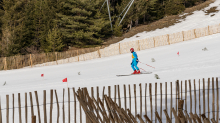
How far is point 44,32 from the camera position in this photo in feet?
117

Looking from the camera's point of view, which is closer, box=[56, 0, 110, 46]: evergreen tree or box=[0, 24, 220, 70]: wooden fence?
box=[0, 24, 220, 70]: wooden fence

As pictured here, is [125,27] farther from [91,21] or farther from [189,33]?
[189,33]

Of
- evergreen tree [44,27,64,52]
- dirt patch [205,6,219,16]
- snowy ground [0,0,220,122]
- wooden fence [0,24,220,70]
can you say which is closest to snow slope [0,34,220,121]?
snowy ground [0,0,220,122]

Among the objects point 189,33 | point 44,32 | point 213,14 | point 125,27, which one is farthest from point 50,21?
point 213,14

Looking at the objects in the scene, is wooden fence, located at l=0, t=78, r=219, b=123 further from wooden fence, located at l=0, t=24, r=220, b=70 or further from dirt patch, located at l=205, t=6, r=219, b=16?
dirt patch, located at l=205, t=6, r=219, b=16

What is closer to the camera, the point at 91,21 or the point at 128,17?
the point at 91,21

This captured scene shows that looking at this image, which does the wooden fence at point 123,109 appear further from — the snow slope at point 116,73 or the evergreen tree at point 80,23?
the evergreen tree at point 80,23

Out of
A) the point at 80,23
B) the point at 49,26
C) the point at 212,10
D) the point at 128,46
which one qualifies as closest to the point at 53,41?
the point at 49,26

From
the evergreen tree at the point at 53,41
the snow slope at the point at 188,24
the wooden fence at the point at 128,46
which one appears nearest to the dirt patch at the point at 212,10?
the snow slope at the point at 188,24

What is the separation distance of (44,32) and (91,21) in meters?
8.27

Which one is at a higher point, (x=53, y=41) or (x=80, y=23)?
(x=80, y=23)

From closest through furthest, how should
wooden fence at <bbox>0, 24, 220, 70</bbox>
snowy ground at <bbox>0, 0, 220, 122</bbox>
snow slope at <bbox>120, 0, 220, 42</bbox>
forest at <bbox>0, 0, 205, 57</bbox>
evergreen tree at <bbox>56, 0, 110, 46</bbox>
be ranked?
1. snowy ground at <bbox>0, 0, 220, 122</bbox>
2. wooden fence at <bbox>0, 24, 220, 70</bbox>
3. forest at <bbox>0, 0, 205, 57</bbox>
4. snow slope at <bbox>120, 0, 220, 42</bbox>
5. evergreen tree at <bbox>56, 0, 110, 46</bbox>

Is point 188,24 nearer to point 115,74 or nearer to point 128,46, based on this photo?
point 128,46

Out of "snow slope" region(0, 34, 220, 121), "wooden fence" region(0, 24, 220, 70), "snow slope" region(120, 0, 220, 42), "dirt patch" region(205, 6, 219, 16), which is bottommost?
"snow slope" region(0, 34, 220, 121)
